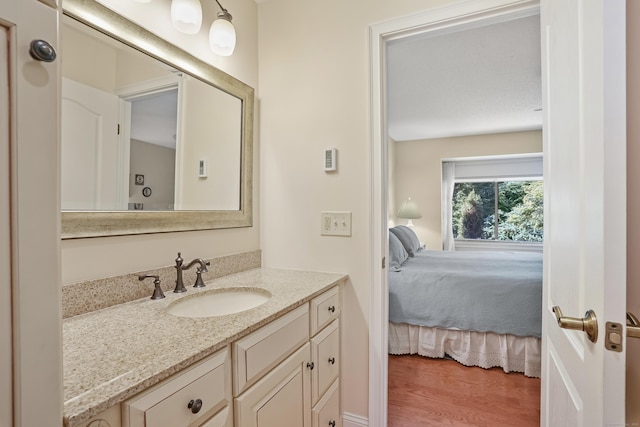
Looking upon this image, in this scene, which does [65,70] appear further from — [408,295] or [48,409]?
[408,295]

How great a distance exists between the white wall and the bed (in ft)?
3.45

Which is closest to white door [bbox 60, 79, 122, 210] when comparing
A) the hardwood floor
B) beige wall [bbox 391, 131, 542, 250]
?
the hardwood floor

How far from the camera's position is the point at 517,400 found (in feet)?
6.46

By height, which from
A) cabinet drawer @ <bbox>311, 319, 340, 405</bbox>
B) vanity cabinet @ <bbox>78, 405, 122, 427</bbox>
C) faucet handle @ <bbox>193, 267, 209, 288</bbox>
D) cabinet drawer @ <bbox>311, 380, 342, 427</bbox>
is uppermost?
faucet handle @ <bbox>193, 267, 209, 288</bbox>

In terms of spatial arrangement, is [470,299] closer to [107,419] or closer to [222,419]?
[222,419]

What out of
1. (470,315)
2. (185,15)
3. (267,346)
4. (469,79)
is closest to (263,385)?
(267,346)

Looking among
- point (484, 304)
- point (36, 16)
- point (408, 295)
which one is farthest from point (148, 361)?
point (484, 304)

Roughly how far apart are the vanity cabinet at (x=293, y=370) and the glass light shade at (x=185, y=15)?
121 cm

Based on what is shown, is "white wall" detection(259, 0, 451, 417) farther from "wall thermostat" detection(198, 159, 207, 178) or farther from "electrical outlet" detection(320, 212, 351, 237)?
"wall thermostat" detection(198, 159, 207, 178)

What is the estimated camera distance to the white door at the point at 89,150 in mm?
1005

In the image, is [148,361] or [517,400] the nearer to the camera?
[148,361]

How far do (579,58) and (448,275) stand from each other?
205 cm

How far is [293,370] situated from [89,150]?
104 cm

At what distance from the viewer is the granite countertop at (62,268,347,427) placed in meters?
0.59
